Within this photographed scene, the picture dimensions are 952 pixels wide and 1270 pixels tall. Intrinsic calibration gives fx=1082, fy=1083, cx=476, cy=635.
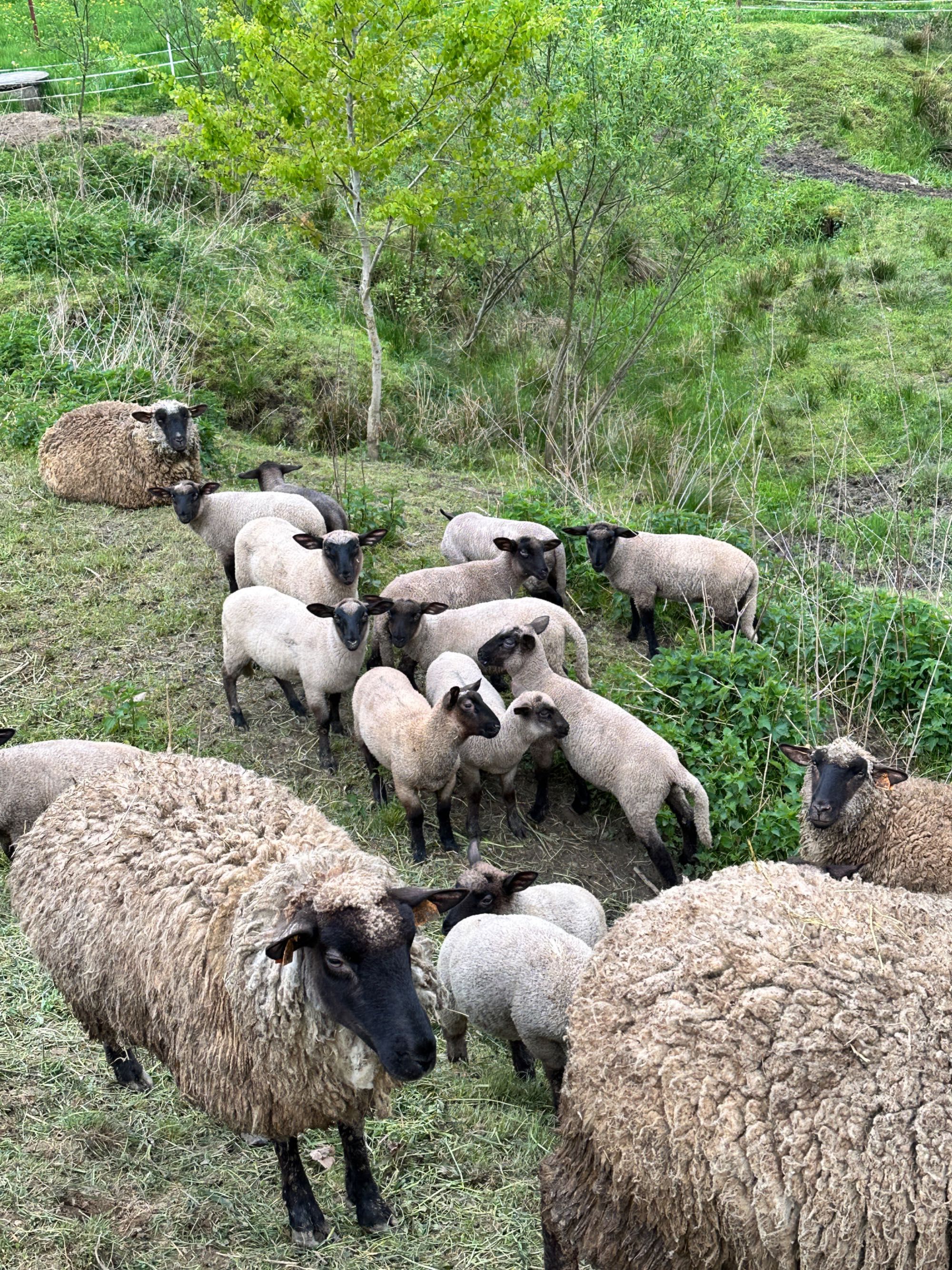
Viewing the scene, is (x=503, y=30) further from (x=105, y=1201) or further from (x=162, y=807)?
(x=105, y=1201)

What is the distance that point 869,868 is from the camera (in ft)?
16.4

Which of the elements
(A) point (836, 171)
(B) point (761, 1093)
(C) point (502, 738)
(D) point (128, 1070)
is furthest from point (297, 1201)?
(A) point (836, 171)

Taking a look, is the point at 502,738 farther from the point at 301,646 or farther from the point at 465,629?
the point at 301,646

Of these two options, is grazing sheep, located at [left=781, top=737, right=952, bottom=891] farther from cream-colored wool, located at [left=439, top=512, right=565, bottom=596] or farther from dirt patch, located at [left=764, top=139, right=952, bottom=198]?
dirt patch, located at [left=764, top=139, right=952, bottom=198]

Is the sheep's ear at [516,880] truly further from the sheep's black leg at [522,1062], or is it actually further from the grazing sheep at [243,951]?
the grazing sheep at [243,951]

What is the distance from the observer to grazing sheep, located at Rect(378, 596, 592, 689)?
676cm

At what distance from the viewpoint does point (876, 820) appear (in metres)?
5.04

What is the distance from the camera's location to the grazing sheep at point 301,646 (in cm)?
642

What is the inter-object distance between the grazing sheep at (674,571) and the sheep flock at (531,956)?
42.8 inches

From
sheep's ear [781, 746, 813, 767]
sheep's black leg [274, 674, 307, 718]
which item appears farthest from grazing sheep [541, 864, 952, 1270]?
sheep's black leg [274, 674, 307, 718]

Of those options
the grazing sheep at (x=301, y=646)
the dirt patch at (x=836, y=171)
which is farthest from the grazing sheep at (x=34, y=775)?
the dirt patch at (x=836, y=171)

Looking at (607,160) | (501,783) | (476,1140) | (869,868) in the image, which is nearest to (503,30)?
(607,160)

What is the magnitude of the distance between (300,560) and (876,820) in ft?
13.4

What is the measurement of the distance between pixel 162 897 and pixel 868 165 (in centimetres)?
1977
